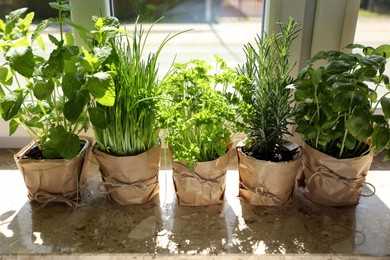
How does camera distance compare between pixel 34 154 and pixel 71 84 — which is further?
pixel 34 154

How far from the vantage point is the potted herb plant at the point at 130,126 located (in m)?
0.82

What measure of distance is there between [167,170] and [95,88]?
1.37ft

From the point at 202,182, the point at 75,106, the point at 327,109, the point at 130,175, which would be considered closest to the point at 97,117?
the point at 75,106

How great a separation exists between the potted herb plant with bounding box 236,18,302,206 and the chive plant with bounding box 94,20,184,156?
20 cm

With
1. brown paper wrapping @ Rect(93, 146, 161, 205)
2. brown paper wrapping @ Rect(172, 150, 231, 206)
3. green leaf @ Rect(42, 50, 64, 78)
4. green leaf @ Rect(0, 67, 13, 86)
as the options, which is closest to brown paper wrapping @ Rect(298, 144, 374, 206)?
brown paper wrapping @ Rect(172, 150, 231, 206)

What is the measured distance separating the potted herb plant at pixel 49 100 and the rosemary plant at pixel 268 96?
34cm

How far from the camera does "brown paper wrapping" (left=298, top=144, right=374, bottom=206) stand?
0.88m

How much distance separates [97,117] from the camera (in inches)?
31.3

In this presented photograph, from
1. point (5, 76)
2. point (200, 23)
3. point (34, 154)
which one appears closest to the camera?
point (5, 76)

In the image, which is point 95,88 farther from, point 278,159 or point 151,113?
point 278,159

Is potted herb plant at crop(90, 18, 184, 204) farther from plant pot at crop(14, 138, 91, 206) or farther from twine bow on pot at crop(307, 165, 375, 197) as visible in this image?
twine bow on pot at crop(307, 165, 375, 197)

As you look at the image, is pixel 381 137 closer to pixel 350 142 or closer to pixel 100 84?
pixel 350 142

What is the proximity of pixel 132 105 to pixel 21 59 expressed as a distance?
0.24 m

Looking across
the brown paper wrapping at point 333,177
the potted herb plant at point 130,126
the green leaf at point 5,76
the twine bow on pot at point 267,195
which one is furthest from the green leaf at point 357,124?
the green leaf at point 5,76
